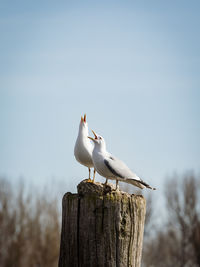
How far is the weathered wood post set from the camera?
10.0 ft

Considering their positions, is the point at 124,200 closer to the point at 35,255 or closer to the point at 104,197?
the point at 104,197

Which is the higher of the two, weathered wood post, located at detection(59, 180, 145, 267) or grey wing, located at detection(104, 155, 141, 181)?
grey wing, located at detection(104, 155, 141, 181)

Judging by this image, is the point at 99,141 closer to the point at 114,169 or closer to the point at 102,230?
the point at 114,169

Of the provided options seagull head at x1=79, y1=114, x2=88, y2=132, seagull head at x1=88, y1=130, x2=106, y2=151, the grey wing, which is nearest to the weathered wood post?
the grey wing

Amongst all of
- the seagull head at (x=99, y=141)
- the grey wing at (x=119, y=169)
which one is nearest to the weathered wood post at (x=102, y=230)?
the grey wing at (x=119, y=169)

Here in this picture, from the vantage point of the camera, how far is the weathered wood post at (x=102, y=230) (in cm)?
305

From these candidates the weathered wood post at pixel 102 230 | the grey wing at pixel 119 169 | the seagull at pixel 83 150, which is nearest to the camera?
the weathered wood post at pixel 102 230

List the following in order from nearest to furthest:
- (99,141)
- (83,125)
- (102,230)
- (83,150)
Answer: (102,230) → (99,141) → (83,150) → (83,125)

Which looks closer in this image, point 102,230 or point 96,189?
point 102,230

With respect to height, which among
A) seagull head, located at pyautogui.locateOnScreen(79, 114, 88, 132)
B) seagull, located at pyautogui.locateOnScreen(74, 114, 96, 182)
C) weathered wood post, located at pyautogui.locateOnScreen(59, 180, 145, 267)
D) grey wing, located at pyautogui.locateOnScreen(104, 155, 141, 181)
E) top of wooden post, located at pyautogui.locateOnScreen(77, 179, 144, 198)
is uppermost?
seagull head, located at pyautogui.locateOnScreen(79, 114, 88, 132)

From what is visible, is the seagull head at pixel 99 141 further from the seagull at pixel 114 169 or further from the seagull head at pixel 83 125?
the seagull head at pixel 83 125

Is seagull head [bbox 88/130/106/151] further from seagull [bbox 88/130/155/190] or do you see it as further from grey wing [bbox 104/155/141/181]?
grey wing [bbox 104/155/141/181]

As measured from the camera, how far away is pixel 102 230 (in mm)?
3066

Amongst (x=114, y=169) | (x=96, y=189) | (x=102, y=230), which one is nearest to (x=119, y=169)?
(x=114, y=169)
